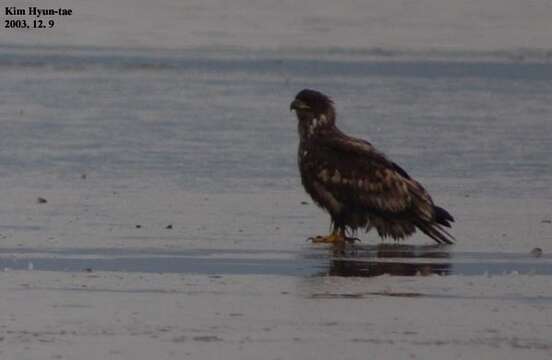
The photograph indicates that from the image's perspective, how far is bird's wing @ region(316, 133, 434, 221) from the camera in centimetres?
1245

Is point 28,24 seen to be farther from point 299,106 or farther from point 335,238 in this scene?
point 335,238

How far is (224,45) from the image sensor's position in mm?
33250

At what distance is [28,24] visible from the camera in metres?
35.7

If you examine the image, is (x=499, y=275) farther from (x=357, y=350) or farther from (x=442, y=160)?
(x=442, y=160)

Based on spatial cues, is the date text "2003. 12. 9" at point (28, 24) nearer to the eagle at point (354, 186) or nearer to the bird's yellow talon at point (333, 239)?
the eagle at point (354, 186)

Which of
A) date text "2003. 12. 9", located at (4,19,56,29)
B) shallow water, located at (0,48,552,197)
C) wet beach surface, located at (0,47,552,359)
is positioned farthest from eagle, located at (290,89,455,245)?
date text "2003. 12. 9", located at (4,19,56,29)

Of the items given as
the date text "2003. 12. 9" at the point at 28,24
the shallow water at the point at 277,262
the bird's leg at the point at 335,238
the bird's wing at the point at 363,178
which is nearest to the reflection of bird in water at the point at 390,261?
the shallow water at the point at 277,262

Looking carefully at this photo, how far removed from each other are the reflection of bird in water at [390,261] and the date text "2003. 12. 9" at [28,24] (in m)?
22.8

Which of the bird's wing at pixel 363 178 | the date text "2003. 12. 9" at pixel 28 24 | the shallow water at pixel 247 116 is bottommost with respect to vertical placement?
the date text "2003. 12. 9" at pixel 28 24

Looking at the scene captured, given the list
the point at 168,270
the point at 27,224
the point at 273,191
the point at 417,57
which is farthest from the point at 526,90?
the point at 168,270

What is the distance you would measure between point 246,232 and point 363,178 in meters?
0.80

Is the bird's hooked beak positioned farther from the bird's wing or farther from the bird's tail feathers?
the bird's tail feathers

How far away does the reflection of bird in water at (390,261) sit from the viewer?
10625mm

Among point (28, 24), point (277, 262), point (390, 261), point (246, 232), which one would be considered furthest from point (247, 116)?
point (28, 24)
